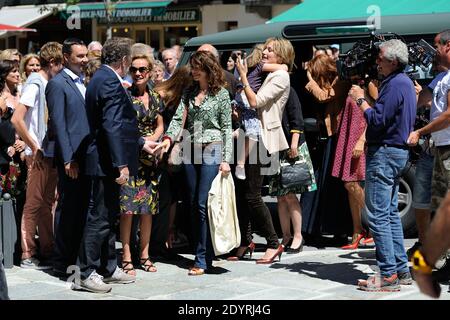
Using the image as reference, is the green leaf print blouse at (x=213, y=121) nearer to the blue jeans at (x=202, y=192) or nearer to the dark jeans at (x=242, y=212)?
the blue jeans at (x=202, y=192)

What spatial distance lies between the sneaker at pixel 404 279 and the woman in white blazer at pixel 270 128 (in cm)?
130

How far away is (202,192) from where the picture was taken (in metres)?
7.07

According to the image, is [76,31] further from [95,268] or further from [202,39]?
[95,268]

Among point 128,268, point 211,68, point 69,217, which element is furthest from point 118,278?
Result: point 211,68

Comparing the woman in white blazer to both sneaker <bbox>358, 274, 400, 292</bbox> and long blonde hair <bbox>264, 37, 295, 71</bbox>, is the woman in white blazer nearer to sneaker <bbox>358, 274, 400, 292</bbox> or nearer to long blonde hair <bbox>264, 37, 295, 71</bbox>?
long blonde hair <bbox>264, 37, 295, 71</bbox>

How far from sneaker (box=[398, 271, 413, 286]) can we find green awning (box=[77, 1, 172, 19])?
1859cm

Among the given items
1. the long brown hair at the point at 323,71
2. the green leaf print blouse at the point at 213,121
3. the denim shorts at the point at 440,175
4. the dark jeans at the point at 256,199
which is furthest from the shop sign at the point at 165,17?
the denim shorts at the point at 440,175

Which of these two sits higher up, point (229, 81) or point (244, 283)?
point (229, 81)

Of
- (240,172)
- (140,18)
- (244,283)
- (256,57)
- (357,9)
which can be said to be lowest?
(244,283)

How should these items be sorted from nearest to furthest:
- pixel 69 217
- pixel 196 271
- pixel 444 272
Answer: pixel 444 272 → pixel 69 217 → pixel 196 271

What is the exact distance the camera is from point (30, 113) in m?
7.43

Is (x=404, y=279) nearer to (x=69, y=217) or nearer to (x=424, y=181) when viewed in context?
(x=424, y=181)

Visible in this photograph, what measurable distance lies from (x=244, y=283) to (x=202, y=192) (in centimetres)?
80

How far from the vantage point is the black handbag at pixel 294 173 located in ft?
26.0
